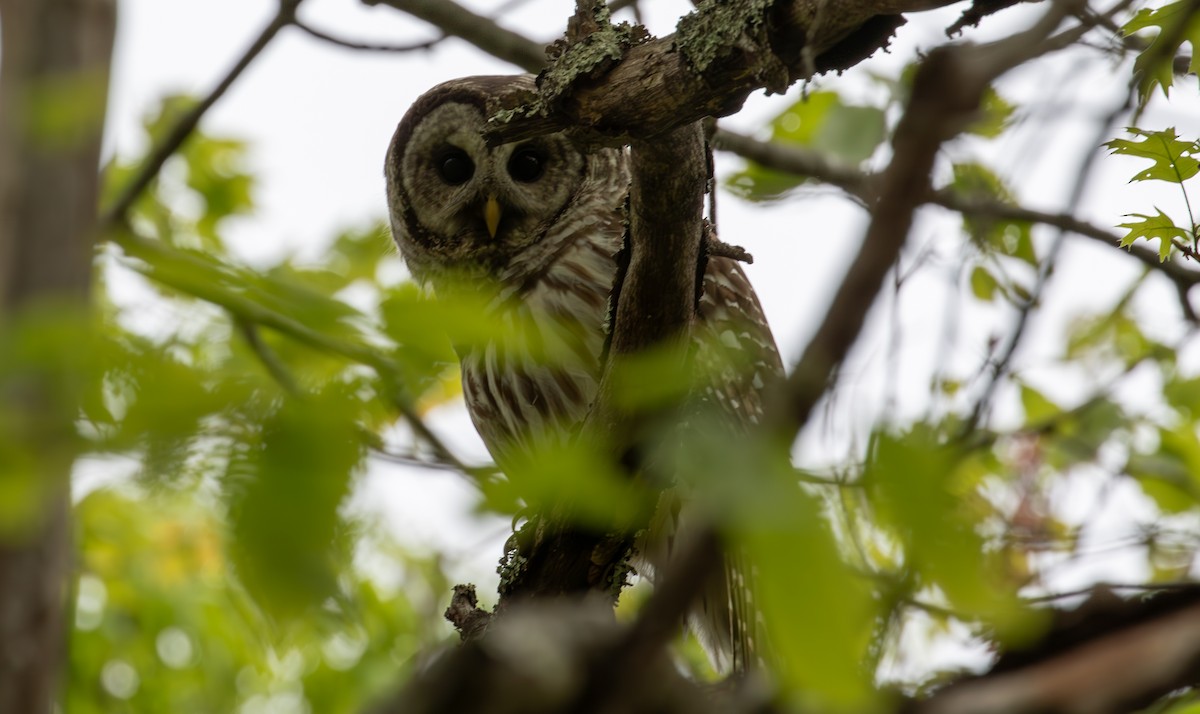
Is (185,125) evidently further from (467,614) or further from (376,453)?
(376,453)

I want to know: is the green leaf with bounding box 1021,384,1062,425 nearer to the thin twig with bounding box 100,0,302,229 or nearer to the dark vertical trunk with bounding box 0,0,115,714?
the thin twig with bounding box 100,0,302,229

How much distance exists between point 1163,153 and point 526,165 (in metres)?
2.51

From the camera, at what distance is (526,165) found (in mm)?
4492

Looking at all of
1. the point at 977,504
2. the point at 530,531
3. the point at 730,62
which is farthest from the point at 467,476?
the point at 530,531

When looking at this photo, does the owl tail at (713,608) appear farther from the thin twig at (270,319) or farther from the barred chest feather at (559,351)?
the thin twig at (270,319)

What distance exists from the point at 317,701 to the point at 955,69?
4602 mm

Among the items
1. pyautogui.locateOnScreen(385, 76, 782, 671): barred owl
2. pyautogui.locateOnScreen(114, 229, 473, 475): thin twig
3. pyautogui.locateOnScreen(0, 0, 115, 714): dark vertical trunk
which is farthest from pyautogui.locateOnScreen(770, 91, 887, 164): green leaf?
pyautogui.locateOnScreen(114, 229, 473, 475): thin twig

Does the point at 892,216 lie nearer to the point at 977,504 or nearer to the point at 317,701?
the point at 977,504

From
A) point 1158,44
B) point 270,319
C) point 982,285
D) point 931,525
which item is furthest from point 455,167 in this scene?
point 931,525

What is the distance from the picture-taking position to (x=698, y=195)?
2336 mm

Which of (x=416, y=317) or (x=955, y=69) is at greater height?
(x=416, y=317)

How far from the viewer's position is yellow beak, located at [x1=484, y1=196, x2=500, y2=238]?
4.38 m

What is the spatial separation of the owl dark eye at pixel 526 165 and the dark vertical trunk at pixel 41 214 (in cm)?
144

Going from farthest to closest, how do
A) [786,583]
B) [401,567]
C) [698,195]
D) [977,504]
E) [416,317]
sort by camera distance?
[401,567] → [698,195] → [416,317] → [977,504] → [786,583]
